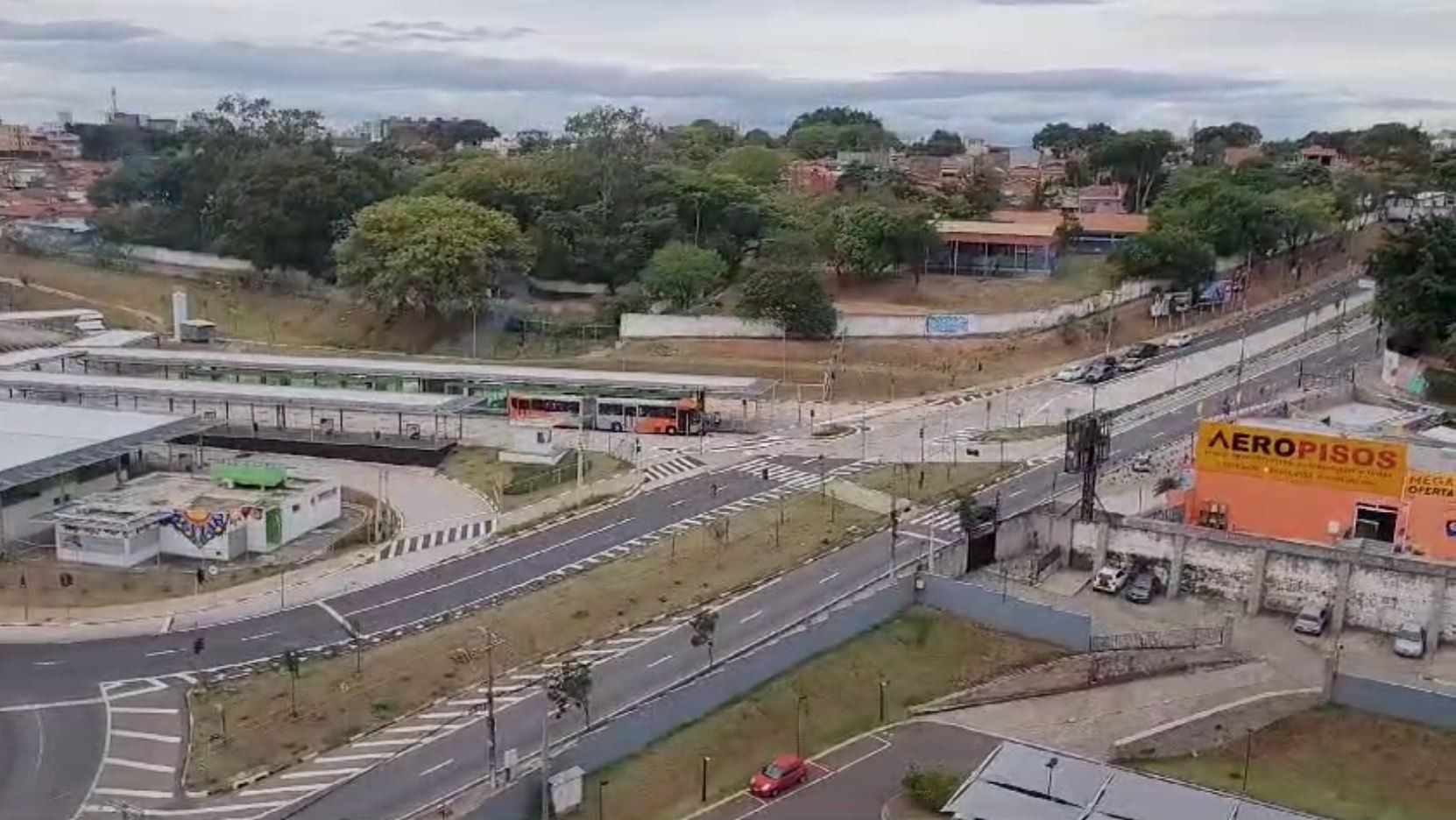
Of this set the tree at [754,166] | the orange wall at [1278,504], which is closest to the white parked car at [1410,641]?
the orange wall at [1278,504]

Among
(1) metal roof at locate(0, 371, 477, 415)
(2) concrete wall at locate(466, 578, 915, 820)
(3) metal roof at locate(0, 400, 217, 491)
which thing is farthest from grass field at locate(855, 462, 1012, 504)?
(3) metal roof at locate(0, 400, 217, 491)

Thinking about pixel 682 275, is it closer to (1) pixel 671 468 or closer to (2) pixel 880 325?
(2) pixel 880 325

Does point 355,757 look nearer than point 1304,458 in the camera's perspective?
Yes

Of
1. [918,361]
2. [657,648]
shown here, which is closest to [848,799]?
[657,648]

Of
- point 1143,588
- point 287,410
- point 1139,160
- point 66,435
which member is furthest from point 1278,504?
point 1139,160

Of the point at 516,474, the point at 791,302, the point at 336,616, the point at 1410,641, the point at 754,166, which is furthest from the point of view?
the point at 754,166

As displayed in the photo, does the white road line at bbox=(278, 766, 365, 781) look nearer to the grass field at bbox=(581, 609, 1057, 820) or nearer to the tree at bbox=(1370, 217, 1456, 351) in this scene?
the grass field at bbox=(581, 609, 1057, 820)
